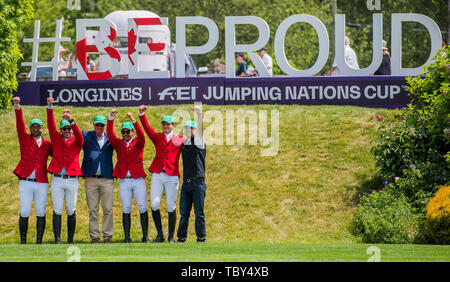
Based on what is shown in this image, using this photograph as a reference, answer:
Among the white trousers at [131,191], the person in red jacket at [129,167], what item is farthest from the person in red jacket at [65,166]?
the white trousers at [131,191]

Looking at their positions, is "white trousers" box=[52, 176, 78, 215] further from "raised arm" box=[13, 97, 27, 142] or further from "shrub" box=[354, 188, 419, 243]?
"shrub" box=[354, 188, 419, 243]

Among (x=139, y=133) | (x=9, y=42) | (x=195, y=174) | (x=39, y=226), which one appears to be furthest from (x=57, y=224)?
(x=9, y=42)

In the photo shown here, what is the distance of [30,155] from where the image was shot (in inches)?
536

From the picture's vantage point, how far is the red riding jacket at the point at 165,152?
44.4 feet

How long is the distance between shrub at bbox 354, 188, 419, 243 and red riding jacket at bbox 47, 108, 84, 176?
496 cm

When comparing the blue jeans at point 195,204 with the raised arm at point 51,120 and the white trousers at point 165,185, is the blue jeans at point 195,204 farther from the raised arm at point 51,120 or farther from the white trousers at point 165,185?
the raised arm at point 51,120

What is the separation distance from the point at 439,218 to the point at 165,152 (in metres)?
4.38

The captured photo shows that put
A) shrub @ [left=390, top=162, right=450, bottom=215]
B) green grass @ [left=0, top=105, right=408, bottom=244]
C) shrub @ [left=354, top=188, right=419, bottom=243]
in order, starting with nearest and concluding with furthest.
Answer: shrub @ [left=354, top=188, right=419, bottom=243] < shrub @ [left=390, top=162, right=450, bottom=215] < green grass @ [left=0, top=105, right=408, bottom=244]

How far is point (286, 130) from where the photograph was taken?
18.7m

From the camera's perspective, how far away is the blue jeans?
1346 cm

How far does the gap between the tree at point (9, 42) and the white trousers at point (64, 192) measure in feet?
21.6

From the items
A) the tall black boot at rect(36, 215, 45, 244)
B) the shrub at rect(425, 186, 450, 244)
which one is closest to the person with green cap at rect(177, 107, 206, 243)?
the tall black boot at rect(36, 215, 45, 244)

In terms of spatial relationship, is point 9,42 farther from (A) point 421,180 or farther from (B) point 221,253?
(B) point 221,253
